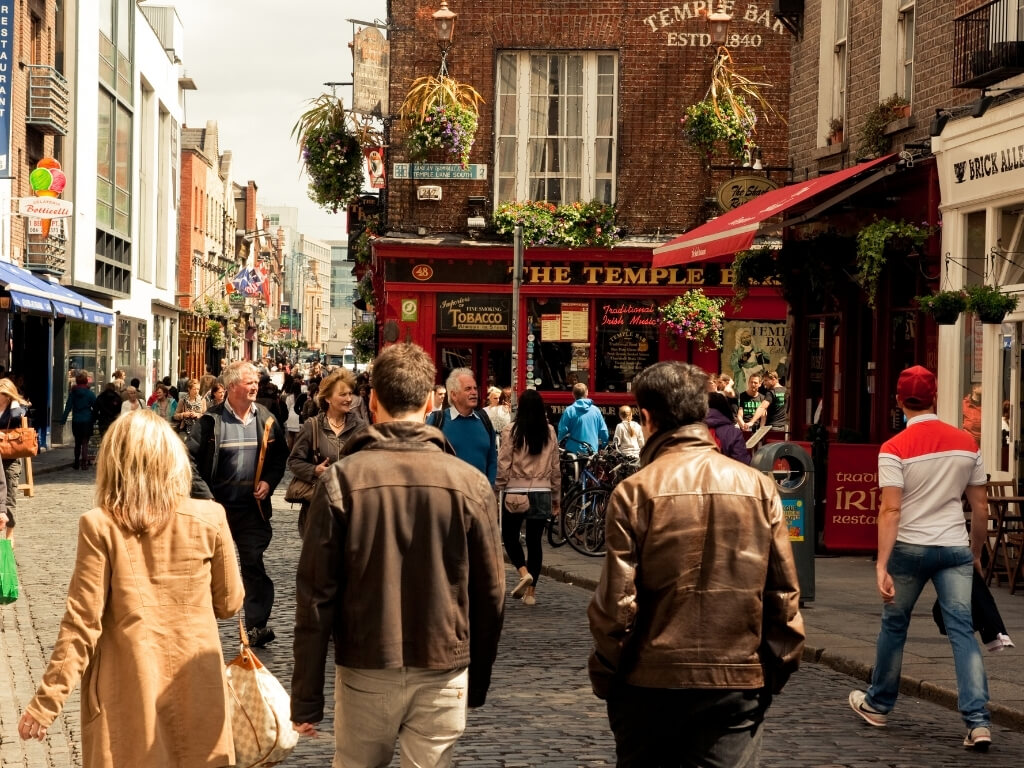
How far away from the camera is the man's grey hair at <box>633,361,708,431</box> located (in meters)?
4.61

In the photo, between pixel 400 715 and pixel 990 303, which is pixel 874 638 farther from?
pixel 400 715

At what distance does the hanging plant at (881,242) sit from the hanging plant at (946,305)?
4.78ft

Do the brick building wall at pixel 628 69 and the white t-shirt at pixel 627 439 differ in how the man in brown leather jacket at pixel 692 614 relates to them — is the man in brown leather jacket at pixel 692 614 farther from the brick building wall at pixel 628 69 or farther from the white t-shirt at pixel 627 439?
the brick building wall at pixel 628 69

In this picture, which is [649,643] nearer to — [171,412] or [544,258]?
[544,258]

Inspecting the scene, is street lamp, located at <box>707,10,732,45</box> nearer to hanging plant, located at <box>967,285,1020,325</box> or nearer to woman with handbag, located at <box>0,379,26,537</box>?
hanging plant, located at <box>967,285,1020,325</box>

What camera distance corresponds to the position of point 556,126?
2756 cm

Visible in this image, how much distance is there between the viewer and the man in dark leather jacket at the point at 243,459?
9258 millimetres

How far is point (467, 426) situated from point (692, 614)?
686cm

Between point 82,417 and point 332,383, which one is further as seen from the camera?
point 82,417

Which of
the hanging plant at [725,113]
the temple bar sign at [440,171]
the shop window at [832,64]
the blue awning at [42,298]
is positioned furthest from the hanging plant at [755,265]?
the blue awning at [42,298]

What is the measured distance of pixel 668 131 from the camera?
90.9ft

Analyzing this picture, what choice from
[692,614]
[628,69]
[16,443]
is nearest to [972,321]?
[16,443]

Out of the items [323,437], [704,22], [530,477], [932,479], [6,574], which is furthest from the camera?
[704,22]

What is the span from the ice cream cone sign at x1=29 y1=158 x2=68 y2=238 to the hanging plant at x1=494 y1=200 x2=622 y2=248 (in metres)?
10.5
